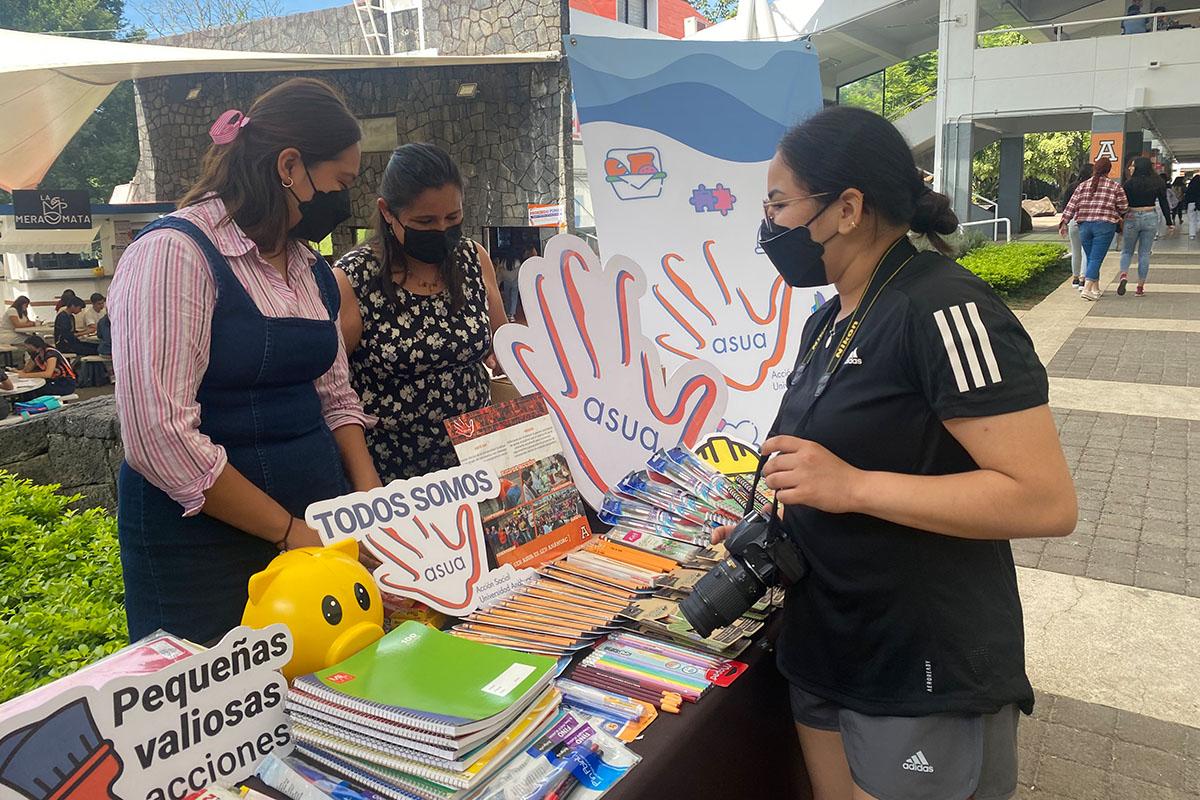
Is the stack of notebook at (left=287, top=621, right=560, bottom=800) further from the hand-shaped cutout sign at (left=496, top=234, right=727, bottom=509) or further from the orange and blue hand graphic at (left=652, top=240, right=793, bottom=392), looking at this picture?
the orange and blue hand graphic at (left=652, top=240, right=793, bottom=392)

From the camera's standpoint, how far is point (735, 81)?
3.06m

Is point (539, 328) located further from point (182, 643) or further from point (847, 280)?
point (182, 643)

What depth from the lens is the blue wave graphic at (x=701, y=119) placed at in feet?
9.25

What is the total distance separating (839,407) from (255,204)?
1.16m

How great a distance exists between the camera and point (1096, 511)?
441 centimetres

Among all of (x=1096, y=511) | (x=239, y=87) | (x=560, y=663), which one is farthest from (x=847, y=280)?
(x=239, y=87)

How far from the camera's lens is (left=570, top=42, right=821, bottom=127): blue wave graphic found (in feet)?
9.01

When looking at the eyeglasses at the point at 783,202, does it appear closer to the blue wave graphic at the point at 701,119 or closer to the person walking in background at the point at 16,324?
the blue wave graphic at the point at 701,119

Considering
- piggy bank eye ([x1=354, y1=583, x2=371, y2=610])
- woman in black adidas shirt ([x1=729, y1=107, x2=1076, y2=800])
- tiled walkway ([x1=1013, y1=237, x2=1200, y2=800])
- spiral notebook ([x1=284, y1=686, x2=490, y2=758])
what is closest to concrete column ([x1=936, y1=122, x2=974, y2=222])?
tiled walkway ([x1=1013, y1=237, x2=1200, y2=800])

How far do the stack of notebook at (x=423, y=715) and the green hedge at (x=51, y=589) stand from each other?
1514 mm

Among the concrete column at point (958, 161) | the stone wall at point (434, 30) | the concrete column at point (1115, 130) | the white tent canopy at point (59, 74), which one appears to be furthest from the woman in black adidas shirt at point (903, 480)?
the concrete column at point (1115, 130)

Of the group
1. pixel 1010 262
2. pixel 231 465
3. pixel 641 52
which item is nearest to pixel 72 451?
pixel 231 465

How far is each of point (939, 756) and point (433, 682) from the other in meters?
0.80

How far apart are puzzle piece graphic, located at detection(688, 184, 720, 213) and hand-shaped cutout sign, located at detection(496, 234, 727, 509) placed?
0.72m
